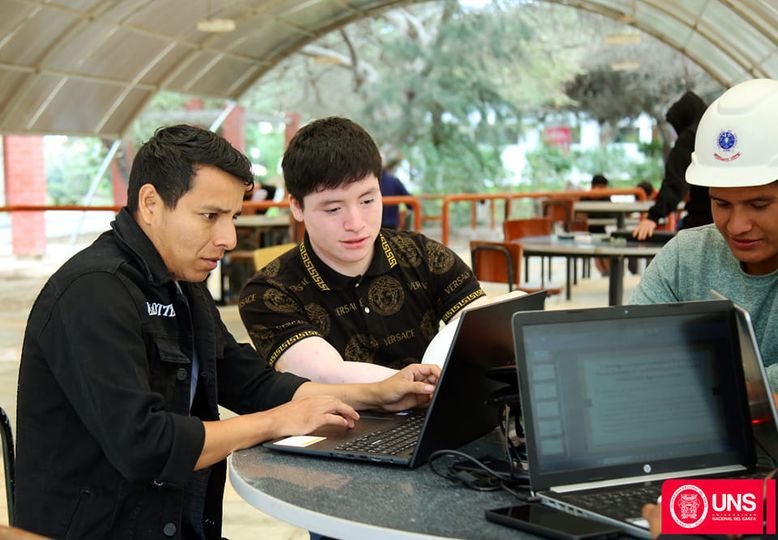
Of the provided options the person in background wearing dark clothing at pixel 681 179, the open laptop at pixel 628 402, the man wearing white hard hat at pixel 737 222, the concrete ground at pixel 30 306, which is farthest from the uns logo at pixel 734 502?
the person in background wearing dark clothing at pixel 681 179

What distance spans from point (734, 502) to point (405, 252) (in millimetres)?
1393

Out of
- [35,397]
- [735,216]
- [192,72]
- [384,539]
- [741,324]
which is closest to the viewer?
[384,539]

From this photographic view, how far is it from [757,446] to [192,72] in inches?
795

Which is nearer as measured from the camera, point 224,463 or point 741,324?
point 741,324

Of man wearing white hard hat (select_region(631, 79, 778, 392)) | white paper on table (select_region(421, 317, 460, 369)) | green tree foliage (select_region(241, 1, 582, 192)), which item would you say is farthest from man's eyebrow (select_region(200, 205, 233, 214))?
green tree foliage (select_region(241, 1, 582, 192))

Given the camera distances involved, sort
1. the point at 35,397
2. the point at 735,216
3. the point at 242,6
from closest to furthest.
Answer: the point at 35,397 < the point at 735,216 < the point at 242,6

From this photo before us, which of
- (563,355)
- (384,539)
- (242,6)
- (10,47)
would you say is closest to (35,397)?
(384,539)

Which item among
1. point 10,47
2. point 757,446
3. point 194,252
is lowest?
point 757,446

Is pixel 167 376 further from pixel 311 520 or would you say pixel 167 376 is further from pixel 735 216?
pixel 735 216

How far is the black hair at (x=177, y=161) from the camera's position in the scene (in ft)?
6.24

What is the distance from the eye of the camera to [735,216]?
2.01m

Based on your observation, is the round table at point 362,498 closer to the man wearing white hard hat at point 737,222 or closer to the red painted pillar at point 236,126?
the man wearing white hard hat at point 737,222

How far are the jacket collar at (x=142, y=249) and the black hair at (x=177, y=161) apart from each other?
5 centimetres

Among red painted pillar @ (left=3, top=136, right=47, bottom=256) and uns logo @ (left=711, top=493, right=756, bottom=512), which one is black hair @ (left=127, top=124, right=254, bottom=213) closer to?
uns logo @ (left=711, top=493, right=756, bottom=512)
